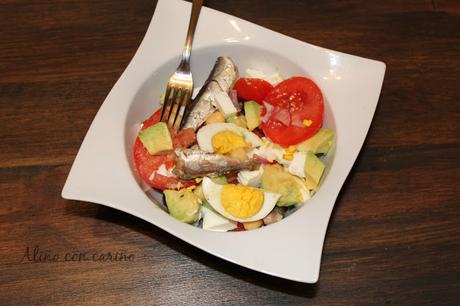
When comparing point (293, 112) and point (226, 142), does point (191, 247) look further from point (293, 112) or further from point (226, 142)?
point (293, 112)

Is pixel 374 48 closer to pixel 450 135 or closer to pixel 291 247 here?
pixel 450 135

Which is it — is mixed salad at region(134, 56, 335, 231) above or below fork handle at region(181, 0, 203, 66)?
below

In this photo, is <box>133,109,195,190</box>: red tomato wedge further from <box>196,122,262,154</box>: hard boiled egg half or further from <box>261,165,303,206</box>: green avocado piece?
<box>261,165,303,206</box>: green avocado piece

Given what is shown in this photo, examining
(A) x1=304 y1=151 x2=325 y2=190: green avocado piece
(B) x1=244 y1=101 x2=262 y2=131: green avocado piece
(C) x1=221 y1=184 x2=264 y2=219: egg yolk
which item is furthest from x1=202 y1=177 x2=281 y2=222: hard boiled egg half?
(B) x1=244 y1=101 x2=262 y2=131: green avocado piece

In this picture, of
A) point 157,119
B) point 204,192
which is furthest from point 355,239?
point 157,119

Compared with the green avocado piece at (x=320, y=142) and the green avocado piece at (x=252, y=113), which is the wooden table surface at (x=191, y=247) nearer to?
the green avocado piece at (x=320, y=142)

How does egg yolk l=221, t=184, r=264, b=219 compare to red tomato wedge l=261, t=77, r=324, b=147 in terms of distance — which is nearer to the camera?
egg yolk l=221, t=184, r=264, b=219

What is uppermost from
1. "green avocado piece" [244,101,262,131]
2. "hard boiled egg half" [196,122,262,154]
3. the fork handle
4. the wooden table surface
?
the fork handle

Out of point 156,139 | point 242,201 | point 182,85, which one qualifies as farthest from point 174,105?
point 242,201
